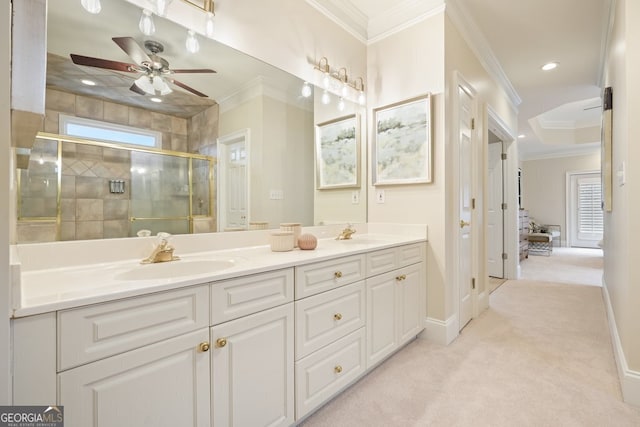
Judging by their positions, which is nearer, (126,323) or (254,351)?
(126,323)

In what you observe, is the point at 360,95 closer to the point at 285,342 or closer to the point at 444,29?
the point at 444,29

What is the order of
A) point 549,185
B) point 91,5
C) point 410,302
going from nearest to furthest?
1. point 91,5
2. point 410,302
3. point 549,185

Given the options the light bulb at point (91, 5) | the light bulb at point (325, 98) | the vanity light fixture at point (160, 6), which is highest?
the vanity light fixture at point (160, 6)

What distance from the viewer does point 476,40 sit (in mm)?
2805

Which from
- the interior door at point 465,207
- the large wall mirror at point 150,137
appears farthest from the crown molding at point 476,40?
the large wall mirror at point 150,137

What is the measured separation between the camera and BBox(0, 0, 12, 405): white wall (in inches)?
25.8

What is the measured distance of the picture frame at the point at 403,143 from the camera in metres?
2.30

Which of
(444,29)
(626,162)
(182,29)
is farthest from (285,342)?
(444,29)

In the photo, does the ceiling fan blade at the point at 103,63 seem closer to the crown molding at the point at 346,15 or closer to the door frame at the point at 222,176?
the door frame at the point at 222,176

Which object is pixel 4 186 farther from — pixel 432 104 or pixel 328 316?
pixel 432 104

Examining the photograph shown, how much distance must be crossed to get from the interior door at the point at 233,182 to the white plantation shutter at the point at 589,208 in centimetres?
916

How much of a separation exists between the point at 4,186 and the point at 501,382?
2.39 meters

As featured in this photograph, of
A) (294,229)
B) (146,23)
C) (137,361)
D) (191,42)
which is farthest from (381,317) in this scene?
(146,23)

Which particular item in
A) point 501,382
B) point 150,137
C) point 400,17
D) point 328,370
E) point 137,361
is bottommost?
point 501,382
